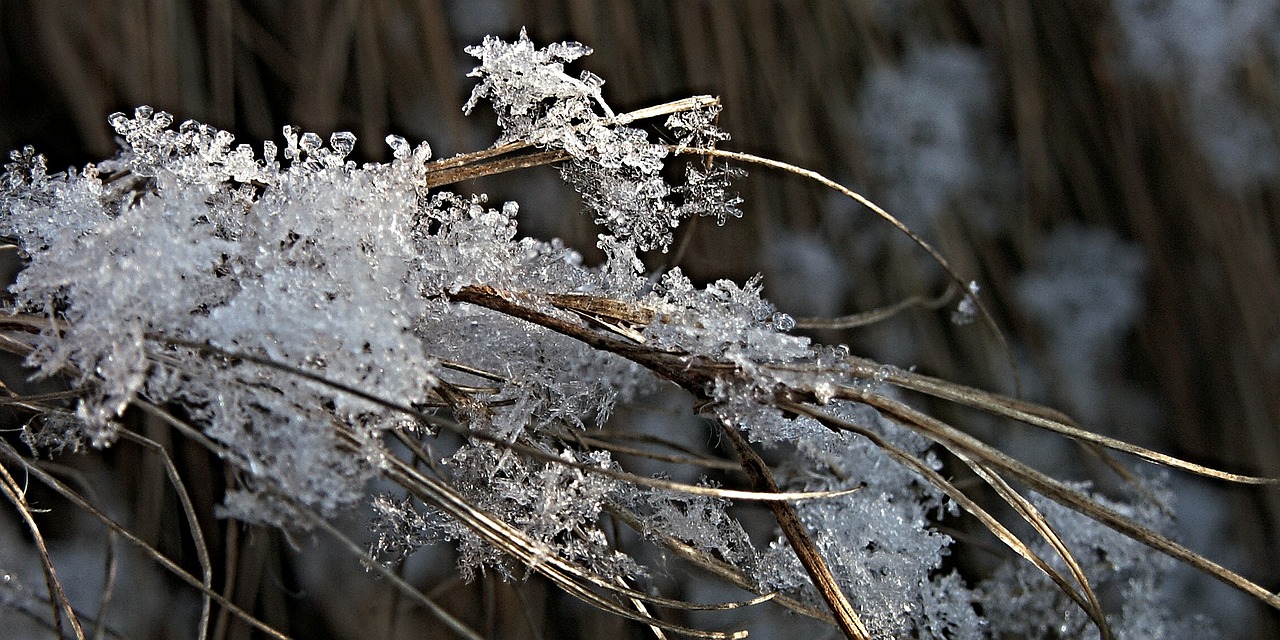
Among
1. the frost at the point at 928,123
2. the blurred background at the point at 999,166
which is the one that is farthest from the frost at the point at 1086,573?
the frost at the point at 928,123

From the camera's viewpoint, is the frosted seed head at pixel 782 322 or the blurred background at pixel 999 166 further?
the blurred background at pixel 999 166

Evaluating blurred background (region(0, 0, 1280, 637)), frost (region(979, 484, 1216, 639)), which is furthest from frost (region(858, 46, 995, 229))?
frost (region(979, 484, 1216, 639))

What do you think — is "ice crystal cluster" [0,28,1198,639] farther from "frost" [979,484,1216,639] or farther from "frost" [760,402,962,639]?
"frost" [979,484,1216,639]

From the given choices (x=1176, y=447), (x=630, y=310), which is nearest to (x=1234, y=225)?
(x=1176, y=447)

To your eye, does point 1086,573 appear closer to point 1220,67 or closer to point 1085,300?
point 1085,300

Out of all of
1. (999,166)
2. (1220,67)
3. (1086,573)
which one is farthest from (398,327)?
(1220,67)

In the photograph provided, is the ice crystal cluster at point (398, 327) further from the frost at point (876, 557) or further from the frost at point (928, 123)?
the frost at point (928, 123)
